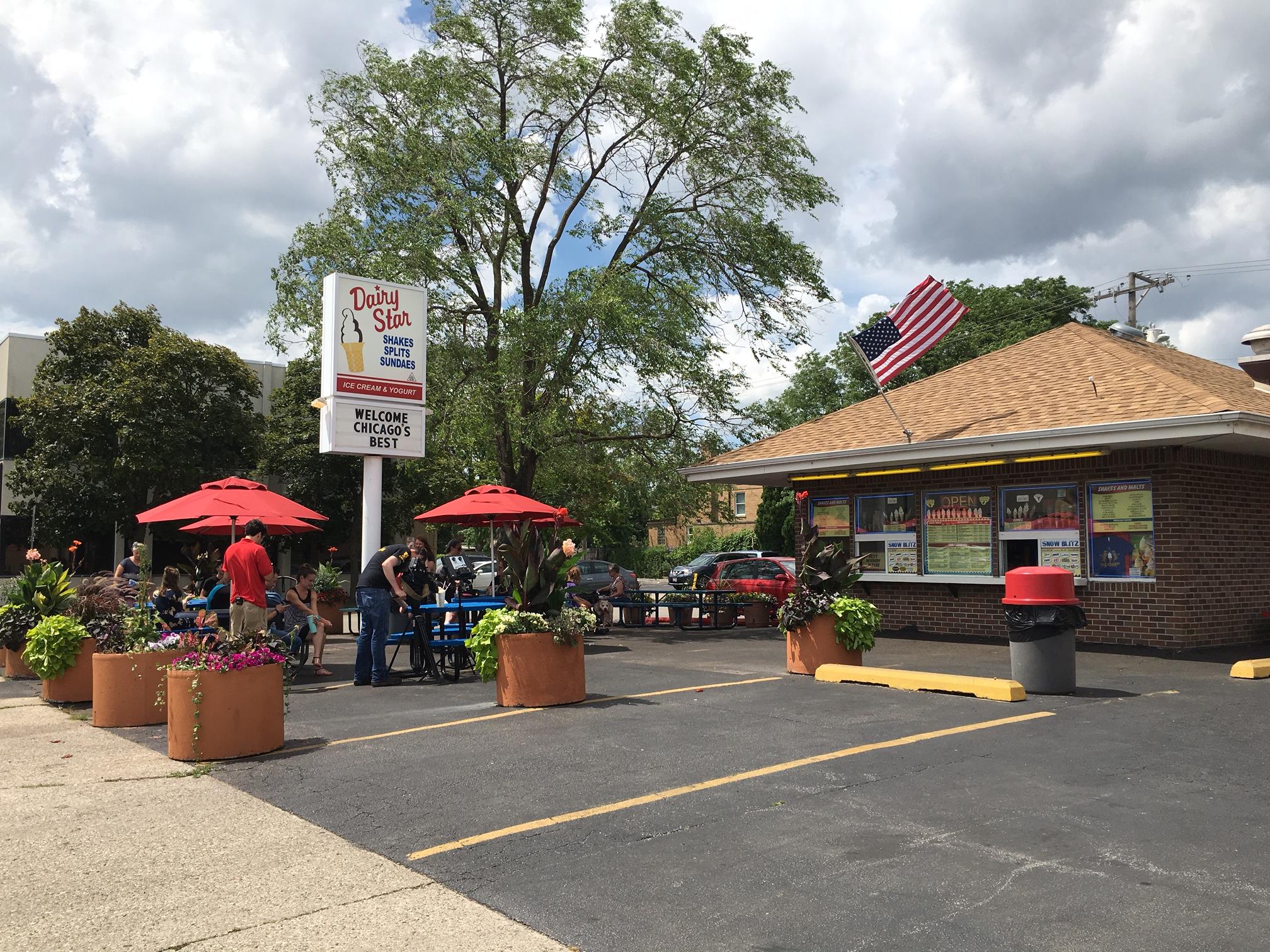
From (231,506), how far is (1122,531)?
475 inches

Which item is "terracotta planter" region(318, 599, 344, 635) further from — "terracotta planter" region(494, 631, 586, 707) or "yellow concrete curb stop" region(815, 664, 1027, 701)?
"yellow concrete curb stop" region(815, 664, 1027, 701)

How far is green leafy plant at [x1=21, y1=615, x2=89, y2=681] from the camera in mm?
10758

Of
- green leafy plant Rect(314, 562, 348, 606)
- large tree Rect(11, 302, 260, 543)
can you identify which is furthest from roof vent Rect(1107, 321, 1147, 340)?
large tree Rect(11, 302, 260, 543)

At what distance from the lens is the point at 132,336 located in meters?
33.6

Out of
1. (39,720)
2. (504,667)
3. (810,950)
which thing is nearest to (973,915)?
(810,950)

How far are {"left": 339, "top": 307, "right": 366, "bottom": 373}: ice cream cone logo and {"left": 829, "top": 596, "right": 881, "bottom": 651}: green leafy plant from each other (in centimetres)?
733

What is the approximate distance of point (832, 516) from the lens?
18422 millimetres

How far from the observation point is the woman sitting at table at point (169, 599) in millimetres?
13211

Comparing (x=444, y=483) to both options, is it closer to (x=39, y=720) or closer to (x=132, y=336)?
(x=132, y=336)

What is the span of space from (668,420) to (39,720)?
550 inches

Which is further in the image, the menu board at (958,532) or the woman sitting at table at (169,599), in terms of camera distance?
the menu board at (958,532)

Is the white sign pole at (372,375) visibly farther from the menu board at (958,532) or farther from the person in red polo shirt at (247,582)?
the menu board at (958,532)

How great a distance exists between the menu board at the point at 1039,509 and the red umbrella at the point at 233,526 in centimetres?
1026

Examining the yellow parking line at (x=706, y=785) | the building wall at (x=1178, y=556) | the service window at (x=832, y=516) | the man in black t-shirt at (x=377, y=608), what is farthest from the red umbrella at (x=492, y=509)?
the yellow parking line at (x=706, y=785)
